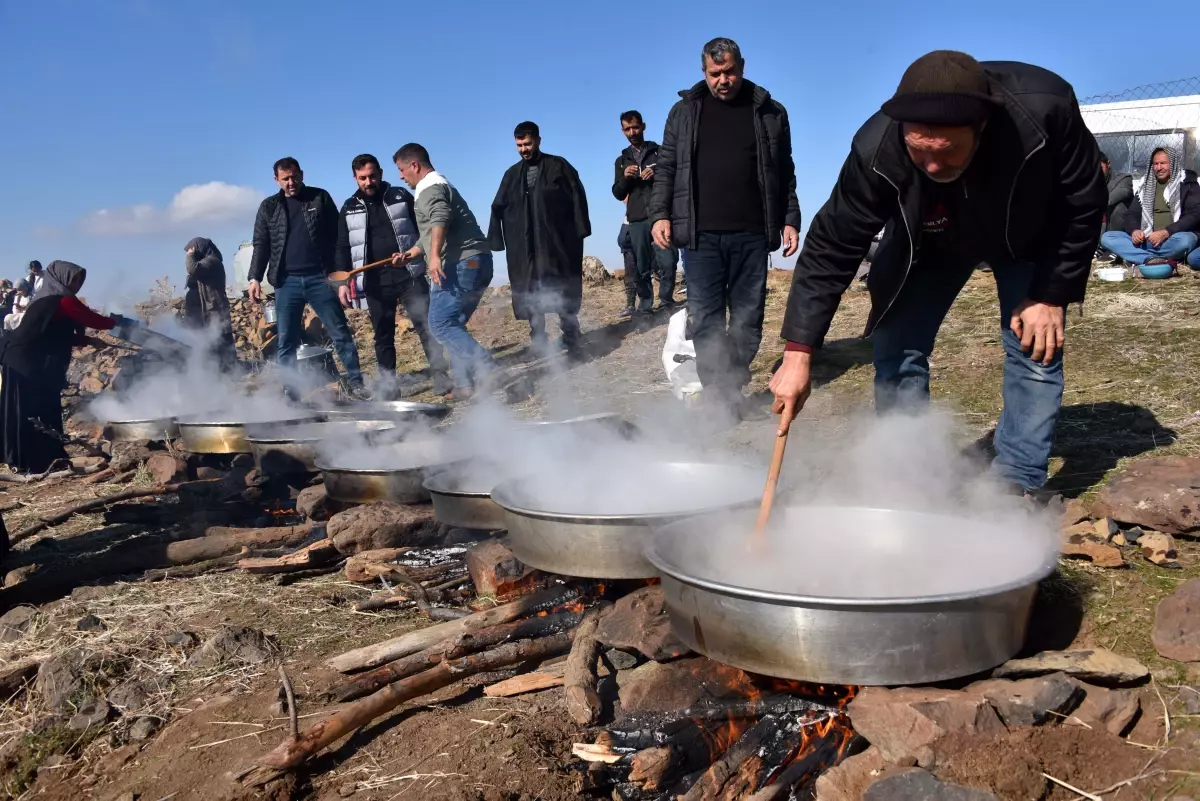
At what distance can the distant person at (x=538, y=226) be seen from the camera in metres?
8.77

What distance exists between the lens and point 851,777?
225cm

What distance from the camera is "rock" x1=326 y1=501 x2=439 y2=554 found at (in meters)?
4.57

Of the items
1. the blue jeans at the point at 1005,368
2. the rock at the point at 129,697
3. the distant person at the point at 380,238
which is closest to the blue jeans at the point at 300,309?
the distant person at the point at 380,238

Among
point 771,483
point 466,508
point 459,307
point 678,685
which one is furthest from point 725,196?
point 678,685

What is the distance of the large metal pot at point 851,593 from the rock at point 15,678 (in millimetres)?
2478

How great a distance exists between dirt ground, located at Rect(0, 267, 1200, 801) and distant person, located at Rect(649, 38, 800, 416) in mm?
774

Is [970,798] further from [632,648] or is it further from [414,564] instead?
[414,564]

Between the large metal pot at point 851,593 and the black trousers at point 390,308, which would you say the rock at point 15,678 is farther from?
the black trousers at point 390,308

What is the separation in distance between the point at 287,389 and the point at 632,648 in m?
6.19

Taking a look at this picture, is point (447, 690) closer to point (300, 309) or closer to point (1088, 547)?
point (1088, 547)

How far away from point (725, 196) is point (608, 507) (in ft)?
8.50

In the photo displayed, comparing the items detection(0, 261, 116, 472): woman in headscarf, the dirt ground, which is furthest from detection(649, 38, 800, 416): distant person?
detection(0, 261, 116, 472): woman in headscarf

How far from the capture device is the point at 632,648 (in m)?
3.09

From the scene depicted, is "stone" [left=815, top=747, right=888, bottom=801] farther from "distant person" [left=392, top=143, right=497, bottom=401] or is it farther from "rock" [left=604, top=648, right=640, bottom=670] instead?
"distant person" [left=392, top=143, right=497, bottom=401]
